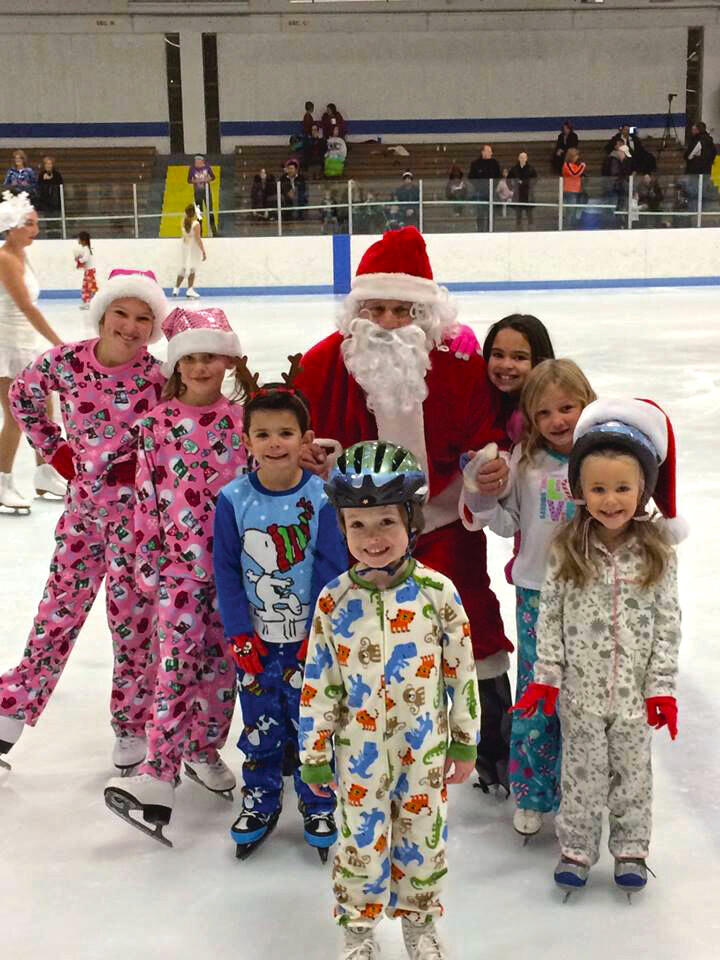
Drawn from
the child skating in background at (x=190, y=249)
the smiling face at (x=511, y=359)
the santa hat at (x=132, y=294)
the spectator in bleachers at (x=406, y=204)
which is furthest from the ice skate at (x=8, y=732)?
the spectator in bleachers at (x=406, y=204)

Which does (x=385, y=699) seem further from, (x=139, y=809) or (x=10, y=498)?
(x=10, y=498)

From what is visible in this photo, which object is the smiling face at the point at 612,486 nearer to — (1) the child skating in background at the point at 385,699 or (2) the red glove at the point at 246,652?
(1) the child skating in background at the point at 385,699

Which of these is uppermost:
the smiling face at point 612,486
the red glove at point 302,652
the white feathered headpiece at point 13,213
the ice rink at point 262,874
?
the white feathered headpiece at point 13,213

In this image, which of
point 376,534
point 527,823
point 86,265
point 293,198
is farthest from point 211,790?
point 293,198

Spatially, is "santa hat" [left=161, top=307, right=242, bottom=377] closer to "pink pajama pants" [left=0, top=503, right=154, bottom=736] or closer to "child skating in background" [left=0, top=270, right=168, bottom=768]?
"child skating in background" [left=0, top=270, right=168, bottom=768]

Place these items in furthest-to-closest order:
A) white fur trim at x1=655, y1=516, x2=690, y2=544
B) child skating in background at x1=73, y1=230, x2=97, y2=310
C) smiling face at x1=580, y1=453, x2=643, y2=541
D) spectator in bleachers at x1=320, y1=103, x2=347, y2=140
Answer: spectator in bleachers at x1=320, y1=103, x2=347, y2=140
child skating in background at x1=73, y1=230, x2=97, y2=310
white fur trim at x1=655, y1=516, x2=690, y2=544
smiling face at x1=580, y1=453, x2=643, y2=541

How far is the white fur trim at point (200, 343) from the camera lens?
104 inches

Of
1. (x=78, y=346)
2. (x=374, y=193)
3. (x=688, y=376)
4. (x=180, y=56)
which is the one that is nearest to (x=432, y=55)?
(x=180, y=56)

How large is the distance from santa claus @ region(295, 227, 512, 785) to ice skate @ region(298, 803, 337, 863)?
48 centimetres

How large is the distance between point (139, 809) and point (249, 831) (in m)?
0.26

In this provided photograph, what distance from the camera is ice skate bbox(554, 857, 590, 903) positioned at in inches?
92.3

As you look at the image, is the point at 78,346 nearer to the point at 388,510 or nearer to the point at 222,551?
the point at 222,551

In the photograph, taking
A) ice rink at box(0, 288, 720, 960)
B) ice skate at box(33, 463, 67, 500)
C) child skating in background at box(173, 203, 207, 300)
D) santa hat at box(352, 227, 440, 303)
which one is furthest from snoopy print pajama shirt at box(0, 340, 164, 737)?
child skating in background at box(173, 203, 207, 300)

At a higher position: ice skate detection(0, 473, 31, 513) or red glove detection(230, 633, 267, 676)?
red glove detection(230, 633, 267, 676)
